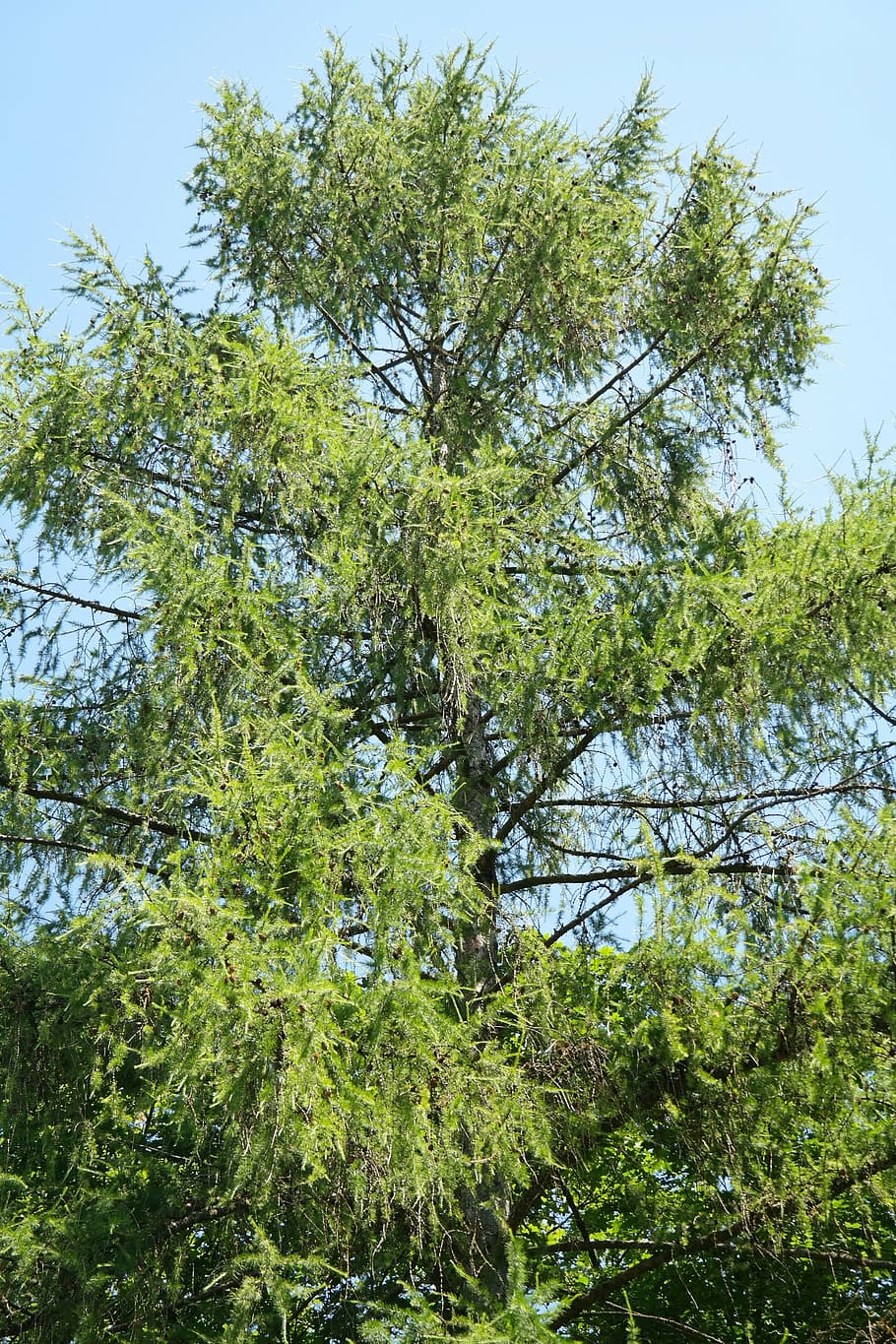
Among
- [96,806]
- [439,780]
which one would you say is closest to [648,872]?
[439,780]

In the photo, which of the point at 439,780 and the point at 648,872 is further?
the point at 439,780

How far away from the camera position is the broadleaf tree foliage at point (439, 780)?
450 cm

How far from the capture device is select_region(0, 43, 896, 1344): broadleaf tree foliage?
177 inches

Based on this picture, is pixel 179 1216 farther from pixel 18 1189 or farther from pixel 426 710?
pixel 426 710

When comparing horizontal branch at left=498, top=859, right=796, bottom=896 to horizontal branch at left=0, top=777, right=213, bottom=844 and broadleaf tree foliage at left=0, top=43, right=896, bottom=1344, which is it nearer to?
broadleaf tree foliage at left=0, top=43, right=896, bottom=1344

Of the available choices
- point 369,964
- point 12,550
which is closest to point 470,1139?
point 369,964

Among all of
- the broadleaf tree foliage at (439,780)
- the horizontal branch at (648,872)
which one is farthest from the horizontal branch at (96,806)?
the horizontal branch at (648,872)

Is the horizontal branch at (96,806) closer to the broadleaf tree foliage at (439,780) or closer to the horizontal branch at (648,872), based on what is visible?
the broadleaf tree foliage at (439,780)

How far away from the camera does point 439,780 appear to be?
6898 mm

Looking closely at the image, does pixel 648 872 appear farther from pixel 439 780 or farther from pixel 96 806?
pixel 96 806

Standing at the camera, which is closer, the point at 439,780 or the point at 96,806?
the point at 96,806

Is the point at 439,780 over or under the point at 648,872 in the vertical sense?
over

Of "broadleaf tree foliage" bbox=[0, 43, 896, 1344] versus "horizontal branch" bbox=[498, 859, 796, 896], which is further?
"horizontal branch" bbox=[498, 859, 796, 896]

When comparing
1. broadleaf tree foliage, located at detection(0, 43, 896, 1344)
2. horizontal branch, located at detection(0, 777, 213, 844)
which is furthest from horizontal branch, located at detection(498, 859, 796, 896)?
horizontal branch, located at detection(0, 777, 213, 844)
